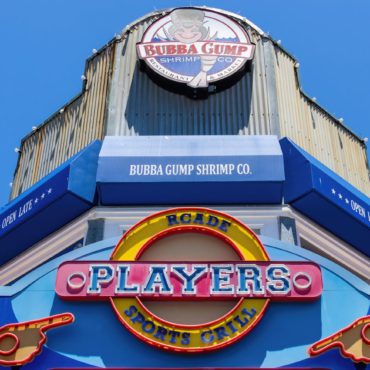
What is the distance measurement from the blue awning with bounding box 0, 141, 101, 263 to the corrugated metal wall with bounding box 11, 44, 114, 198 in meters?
1.32

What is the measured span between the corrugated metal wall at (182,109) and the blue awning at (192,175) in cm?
151

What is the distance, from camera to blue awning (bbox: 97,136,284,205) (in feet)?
45.4

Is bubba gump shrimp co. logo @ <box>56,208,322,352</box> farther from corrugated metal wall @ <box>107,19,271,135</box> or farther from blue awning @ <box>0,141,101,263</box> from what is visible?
corrugated metal wall @ <box>107,19,271,135</box>

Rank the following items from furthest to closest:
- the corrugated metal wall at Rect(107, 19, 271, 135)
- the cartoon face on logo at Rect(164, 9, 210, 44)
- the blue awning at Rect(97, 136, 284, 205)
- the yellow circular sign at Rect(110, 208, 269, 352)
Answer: the cartoon face on logo at Rect(164, 9, 210, 44)
the corrugated metal wall at Rect(107, 19, 271, 135)
the blue awning at Rect(97, 136, 284, 205)
the yellow circular sign at Rect(110, 208, 269, 352)

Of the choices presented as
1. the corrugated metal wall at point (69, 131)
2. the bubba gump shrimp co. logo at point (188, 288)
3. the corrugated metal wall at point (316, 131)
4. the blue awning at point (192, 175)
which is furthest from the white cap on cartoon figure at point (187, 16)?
the bubba gump shrimp co. logo at point (188, 288)

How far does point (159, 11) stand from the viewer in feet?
60.4

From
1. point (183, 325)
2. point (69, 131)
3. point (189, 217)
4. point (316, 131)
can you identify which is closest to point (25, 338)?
point (183, 325)

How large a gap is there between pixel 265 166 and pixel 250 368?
15.0 ft

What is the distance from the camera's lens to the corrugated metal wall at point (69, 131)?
16516 millimetres

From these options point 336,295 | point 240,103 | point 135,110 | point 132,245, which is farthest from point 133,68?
point 336,295

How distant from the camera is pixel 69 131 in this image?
17188 mm

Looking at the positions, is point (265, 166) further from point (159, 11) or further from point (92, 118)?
point (159, 11)

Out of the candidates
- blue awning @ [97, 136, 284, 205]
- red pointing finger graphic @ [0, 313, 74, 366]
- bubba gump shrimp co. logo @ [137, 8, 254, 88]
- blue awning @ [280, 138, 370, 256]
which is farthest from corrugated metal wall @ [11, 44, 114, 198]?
red pointing finger graphic @ [0, 313, 74, 366]

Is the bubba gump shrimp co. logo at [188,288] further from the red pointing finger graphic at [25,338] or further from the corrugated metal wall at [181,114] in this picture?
the corrugated metal wall at [181,114]
